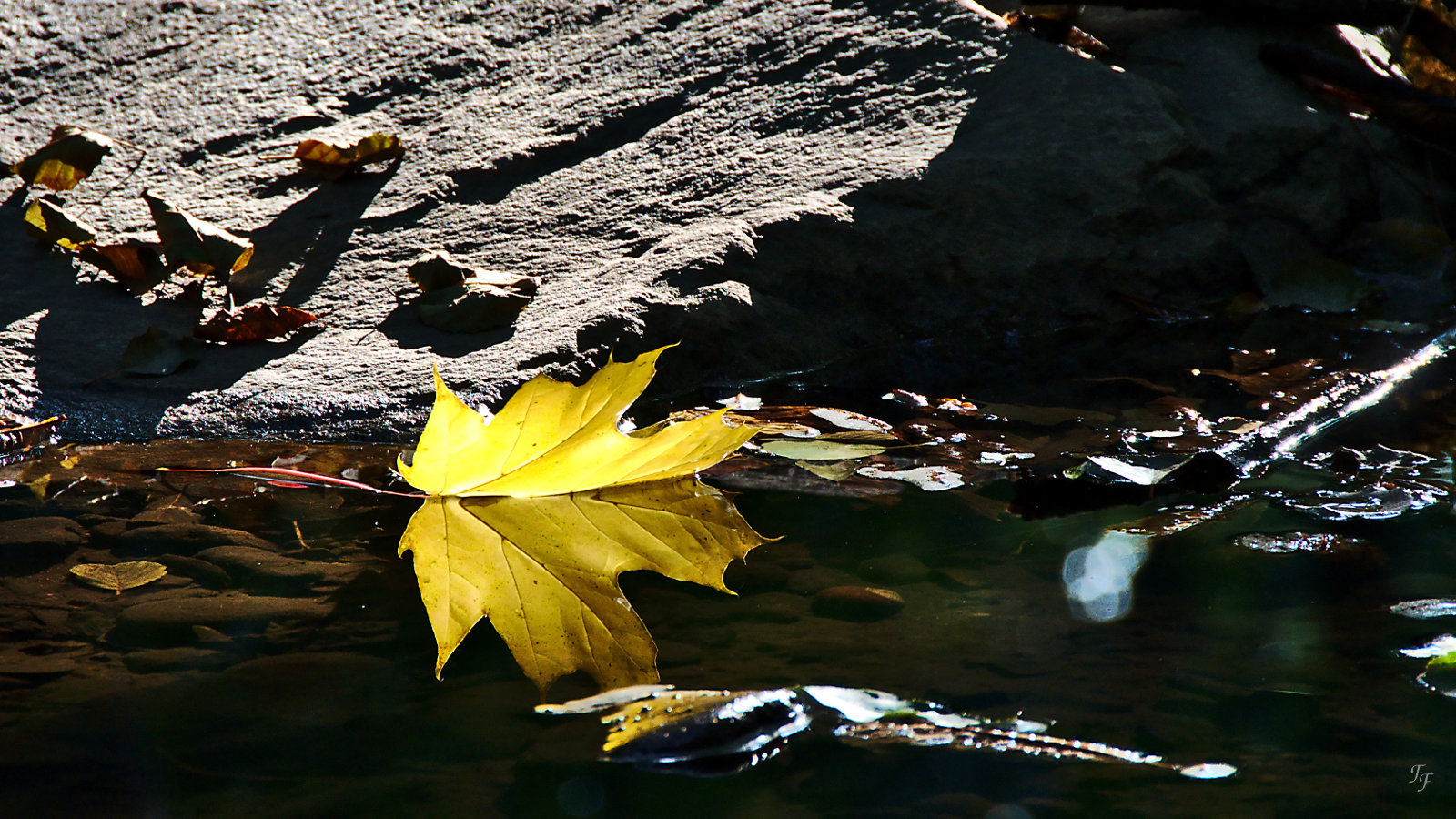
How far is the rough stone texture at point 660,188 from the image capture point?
5.95 ft

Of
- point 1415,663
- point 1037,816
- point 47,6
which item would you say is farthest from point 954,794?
point 47,6

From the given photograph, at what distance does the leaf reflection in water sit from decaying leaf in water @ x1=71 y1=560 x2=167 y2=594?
26 centimetres

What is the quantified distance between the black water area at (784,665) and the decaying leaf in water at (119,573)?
0.01 m

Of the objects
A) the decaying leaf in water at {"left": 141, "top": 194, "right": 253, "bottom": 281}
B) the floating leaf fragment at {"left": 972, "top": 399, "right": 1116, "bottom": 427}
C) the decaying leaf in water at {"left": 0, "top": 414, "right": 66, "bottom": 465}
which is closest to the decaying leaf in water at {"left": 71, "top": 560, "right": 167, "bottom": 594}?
the decaying leaf in water at {"left": 0, "top": 414, "right": 66, "bottom": 465}

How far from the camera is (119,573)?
1.14 metres

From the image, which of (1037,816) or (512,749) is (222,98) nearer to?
(512,749)

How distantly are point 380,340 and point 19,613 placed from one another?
2.87 ft

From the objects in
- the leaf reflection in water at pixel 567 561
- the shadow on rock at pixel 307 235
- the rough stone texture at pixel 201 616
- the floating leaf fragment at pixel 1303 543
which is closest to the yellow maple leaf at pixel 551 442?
the leaf reflection in water at pixel 567 561

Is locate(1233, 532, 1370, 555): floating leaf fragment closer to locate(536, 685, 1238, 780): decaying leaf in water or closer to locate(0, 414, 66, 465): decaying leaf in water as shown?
locate(536, 685, 1238, 780): decaying leaf in water

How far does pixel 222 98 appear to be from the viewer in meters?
2.85

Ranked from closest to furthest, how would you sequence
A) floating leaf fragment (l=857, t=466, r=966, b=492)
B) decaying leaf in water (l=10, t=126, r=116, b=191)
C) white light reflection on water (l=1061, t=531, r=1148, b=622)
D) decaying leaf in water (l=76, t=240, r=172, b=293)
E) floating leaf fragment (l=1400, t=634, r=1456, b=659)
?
1. floating leaf fragment (l=1400, t=634, r=1456, b=659)
2. white light reflection on water (l=1061, t=531, r=1148, b=622)
3. floating leaf fragment (l=857, t=466, r=966, b=492)
4. decaying leaf in water (l=76, t=240, r=172, b=293)
5. decaying leaf in water (l=10, t=126, r=116, b=191)

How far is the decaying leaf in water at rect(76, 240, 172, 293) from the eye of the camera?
201 cm

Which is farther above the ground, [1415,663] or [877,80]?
[877,80]

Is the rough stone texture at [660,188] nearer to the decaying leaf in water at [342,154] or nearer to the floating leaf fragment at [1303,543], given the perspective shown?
the decaying leaf in water at [342,154]
